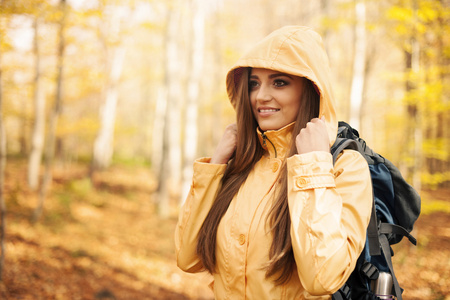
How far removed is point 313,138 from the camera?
5.28 ft

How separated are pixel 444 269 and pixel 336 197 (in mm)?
5619

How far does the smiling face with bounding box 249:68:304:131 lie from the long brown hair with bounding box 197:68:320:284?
0.05m

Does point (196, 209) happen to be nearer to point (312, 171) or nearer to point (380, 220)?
point (312, 171)

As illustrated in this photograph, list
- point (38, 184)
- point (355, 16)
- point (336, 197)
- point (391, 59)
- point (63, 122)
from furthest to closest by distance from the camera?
point (391, 59) → point (63, 122) → point (38, 184) → point (355, 16) → point (336, 197)

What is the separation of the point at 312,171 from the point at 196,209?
800mm

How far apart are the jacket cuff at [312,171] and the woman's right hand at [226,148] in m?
0.60

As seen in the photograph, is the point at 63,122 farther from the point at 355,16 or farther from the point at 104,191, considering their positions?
the point at 355,16

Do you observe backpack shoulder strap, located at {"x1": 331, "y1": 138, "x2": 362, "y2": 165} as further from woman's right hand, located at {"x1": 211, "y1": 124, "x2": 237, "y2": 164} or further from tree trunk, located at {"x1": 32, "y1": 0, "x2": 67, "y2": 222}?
tree trunk, located at {"x1": 32, "y1": 0, "x2": 67, "y2": 222}

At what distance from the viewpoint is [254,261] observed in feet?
5.53

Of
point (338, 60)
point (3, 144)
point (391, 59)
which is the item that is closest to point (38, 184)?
point (3, 144)

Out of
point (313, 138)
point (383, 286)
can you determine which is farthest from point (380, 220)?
point (313, 138)

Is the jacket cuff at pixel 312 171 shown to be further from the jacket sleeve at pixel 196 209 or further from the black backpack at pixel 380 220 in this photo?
the jacket sleeve at pixel 196 209

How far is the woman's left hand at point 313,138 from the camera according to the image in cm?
159

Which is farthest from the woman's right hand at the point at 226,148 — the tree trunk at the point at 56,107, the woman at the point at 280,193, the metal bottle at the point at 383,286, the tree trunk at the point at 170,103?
the tree trunk at the point at 170,103
